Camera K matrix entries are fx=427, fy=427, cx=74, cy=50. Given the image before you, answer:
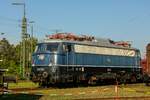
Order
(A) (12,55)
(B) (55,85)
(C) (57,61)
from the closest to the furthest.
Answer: (C) (57,61)
(B) (55,85)
(A) (12,55)

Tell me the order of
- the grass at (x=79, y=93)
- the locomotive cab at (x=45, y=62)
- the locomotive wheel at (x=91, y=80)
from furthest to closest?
the locomotive wheel at (x=91, y=80) → the locomotive cab at (x=45, y=62) → the grass at (x=79, y=93)

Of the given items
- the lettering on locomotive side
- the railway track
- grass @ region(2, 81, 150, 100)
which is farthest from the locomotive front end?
the railway track

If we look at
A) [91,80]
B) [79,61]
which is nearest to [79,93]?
[79,61]

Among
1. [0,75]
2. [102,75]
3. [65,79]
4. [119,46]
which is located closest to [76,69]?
[65,79]

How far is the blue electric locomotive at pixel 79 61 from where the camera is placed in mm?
30297

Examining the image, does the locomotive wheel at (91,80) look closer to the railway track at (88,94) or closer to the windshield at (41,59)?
the windshield at (41,59)

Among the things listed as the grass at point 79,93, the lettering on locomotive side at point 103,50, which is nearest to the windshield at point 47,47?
the lettering on locomotive side at point 103,50

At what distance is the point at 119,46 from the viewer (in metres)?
Answer: 37.9

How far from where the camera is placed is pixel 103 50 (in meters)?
35.2

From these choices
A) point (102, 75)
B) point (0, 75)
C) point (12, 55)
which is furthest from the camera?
point (12, 55)

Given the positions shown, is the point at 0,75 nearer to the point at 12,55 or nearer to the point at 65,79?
the point at 65,79

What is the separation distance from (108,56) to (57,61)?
7.10 m

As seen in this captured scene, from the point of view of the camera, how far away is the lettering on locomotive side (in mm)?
32350

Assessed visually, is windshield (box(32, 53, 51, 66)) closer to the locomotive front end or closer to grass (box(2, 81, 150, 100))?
the locomotive front end
